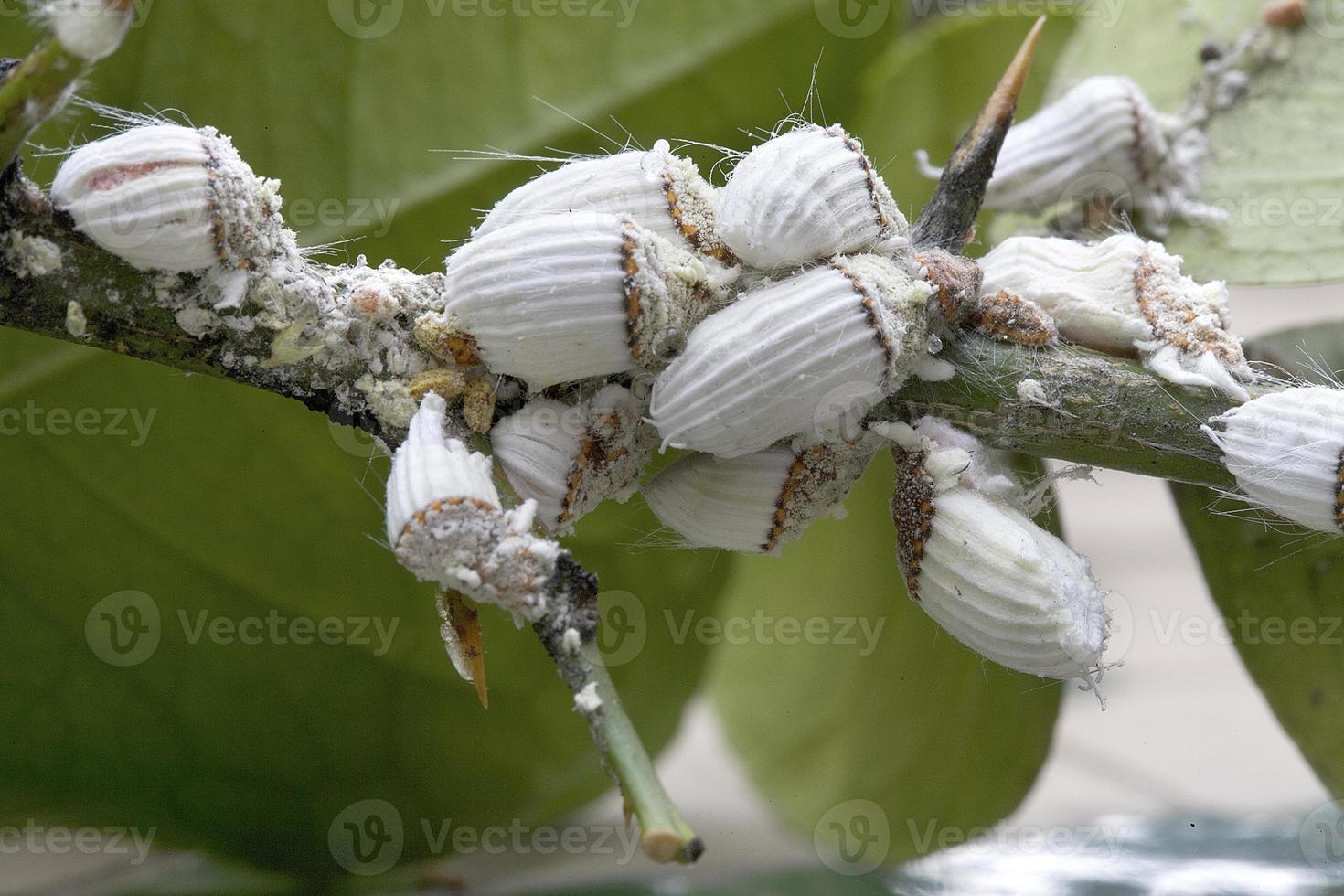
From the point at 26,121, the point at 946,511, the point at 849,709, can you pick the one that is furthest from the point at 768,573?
the point at 26,121

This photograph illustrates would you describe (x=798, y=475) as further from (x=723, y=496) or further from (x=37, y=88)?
(x=37, y=88)

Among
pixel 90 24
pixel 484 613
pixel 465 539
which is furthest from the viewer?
pixel 484 613

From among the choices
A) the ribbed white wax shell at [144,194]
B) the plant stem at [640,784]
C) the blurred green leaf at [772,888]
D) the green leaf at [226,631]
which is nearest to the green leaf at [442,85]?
the green leaf at [226,631]

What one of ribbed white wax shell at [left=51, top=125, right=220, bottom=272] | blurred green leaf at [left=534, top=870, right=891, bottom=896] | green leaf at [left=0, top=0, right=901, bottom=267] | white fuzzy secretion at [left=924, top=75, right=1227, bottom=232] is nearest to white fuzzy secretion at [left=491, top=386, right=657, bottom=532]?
ribbed white wax shell at [left=51, top=125, right=220, bottom=272]

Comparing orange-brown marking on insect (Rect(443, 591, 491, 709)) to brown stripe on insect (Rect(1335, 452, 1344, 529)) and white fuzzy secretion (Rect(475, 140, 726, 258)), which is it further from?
brown stripe on insect (Rect(1335, 452, 1344, 529))

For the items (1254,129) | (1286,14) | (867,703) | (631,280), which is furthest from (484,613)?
(1286,14)

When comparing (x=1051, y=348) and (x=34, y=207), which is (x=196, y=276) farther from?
(x=1051, y=348)
